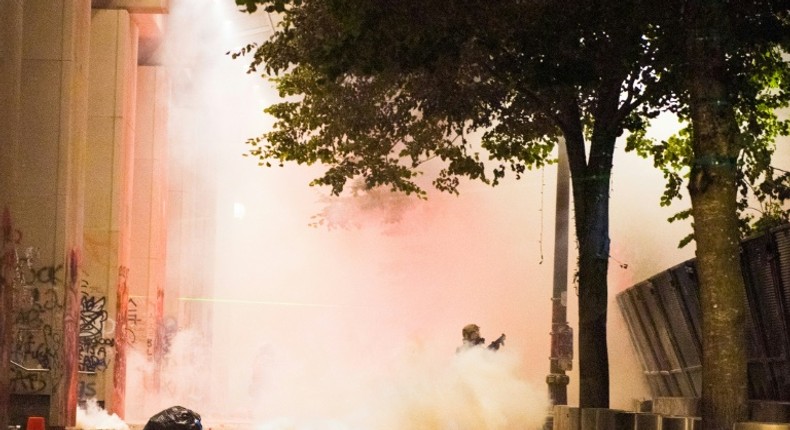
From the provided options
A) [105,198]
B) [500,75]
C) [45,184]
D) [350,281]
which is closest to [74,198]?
[45,184]

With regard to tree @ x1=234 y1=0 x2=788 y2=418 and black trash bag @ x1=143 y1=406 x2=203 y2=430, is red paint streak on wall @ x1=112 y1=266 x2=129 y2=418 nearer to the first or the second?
tree @ x1=234 y1=0 x2=788 y2=418

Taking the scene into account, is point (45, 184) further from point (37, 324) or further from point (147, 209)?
point (147, 209)

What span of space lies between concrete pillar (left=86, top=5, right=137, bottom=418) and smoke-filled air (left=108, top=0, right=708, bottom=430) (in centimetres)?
350

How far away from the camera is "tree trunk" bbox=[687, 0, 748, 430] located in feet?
32.0

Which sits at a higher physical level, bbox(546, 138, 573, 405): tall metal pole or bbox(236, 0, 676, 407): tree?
bbox(236, 0, 676, 407): tree

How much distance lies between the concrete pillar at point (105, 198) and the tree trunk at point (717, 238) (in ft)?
50.2

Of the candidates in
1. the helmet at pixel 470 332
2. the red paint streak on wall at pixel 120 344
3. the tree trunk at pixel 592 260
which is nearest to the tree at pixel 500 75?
the tree trunk at pixel 592 260

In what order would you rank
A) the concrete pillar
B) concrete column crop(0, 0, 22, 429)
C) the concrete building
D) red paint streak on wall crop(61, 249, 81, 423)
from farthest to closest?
1. the concrete pillar
2. red paint streak on wall crop(61, 249, 81, 423)
3. the concrete building
4. concrete column crop(0, 0, 22, 429)

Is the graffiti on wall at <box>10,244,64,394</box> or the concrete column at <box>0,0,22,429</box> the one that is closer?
the concrete column at <box>0,0,22,429</box>

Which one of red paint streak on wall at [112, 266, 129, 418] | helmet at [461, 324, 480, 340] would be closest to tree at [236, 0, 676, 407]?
helmet at [461, 324, 480, 340]

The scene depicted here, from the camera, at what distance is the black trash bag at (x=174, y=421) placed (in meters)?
13.5

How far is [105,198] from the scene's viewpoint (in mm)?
23734

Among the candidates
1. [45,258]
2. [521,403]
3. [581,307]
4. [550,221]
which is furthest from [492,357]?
[550,221]

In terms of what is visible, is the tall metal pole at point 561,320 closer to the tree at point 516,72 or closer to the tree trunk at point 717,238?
the tree at point 516,72
